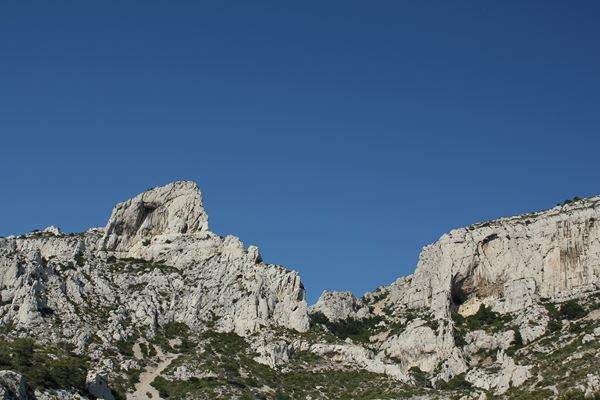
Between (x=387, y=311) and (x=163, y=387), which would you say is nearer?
(x=163, y=387)

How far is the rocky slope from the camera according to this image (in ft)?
430

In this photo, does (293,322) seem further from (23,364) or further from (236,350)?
(23,364)

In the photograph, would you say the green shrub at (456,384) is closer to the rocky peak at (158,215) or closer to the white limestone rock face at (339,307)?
the white limestone rock face at (339,307)

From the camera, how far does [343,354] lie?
146 meters

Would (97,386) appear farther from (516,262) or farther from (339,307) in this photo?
(516,262)

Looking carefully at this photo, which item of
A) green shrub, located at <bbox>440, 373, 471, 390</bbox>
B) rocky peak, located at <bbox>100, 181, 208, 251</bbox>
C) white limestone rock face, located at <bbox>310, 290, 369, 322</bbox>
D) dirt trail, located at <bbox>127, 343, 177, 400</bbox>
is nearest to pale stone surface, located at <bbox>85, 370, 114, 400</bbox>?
dirt trail, located at <bbox>127, 343, 177, 400</bbox>

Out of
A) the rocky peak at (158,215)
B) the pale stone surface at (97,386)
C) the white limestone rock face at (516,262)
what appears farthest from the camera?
the rocky peak at (158,215)

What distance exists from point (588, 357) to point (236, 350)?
57.6 m

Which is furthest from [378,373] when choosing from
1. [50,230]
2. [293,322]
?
[50,230]

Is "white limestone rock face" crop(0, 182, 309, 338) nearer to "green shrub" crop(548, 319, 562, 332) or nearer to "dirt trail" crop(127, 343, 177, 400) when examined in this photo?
"dirt trail" crop(127, 343, 177, 400)

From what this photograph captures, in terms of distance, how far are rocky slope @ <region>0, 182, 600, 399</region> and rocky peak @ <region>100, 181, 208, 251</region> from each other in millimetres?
295

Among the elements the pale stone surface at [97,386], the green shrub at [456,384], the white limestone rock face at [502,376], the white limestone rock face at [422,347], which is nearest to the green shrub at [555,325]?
the white limestone rock face at [502,376]

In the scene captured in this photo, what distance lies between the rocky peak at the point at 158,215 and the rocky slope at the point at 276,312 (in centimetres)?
29

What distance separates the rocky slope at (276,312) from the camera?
131 m
